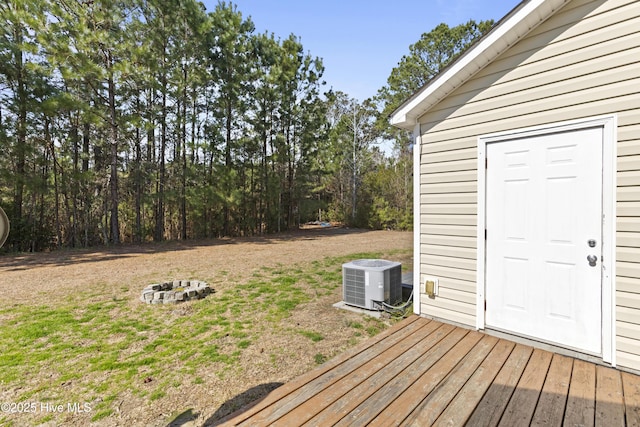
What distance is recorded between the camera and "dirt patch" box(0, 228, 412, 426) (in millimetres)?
2219

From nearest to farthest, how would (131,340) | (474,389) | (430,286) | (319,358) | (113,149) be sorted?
(474,389) < (319,358) < (131,340) < (430,286) < (113,149)

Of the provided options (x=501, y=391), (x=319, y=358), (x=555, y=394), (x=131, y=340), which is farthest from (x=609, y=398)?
(x=131, y=340)

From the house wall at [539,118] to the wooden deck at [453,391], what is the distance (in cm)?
53

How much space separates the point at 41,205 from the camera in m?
10.8

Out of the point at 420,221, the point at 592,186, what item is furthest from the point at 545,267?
the point at 420,221

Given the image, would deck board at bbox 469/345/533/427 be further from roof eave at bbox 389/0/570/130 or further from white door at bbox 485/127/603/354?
roof eave at bbox 389/0/570/130

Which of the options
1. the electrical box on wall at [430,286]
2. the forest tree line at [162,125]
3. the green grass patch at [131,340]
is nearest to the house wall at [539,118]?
the electrical box on wall at [430,286]

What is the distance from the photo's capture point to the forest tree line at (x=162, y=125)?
30.1 feet

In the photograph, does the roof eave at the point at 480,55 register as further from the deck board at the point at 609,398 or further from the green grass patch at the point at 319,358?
the deck board at the point at 609,398

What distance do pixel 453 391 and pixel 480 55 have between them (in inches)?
122

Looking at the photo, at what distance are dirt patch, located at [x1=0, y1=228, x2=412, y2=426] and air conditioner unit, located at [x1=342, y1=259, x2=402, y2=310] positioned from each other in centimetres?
25

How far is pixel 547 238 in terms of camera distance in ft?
9.05

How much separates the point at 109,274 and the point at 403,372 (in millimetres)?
6697

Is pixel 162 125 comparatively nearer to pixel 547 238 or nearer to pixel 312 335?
pixel 312 335
